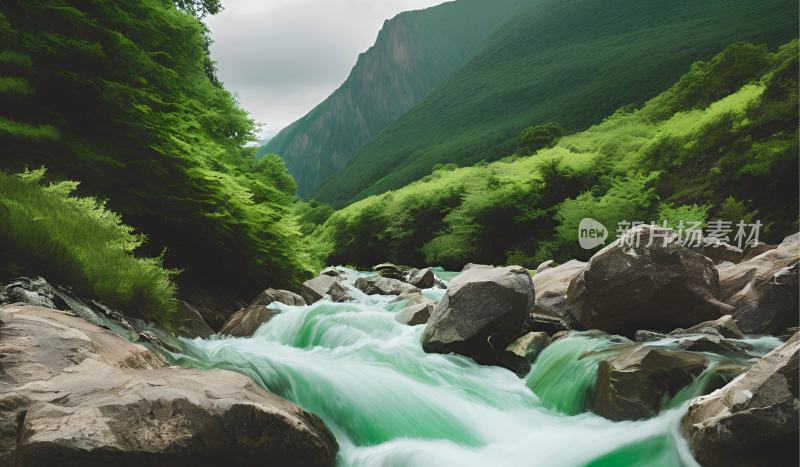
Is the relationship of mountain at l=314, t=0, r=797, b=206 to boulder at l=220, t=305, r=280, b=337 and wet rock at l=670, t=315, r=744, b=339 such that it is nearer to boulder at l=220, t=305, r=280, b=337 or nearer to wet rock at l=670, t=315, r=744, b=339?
wet rock at l=670, t=315, r=744, b=339

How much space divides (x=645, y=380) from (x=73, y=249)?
6.69 m

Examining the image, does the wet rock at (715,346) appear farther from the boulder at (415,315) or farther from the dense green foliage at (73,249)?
the dense green foliage at (73,249)

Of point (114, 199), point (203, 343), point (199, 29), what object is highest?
point (199, 29)

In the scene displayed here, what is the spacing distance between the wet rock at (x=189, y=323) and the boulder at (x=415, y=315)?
372 cm

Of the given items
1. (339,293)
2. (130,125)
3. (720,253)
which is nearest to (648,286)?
(720,253)

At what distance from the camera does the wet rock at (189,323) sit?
321 inches

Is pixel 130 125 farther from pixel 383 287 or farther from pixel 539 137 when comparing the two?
pixel 539 137

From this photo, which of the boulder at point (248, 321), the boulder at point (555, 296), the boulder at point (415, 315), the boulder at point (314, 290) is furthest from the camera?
the boulder at point (314, 290)

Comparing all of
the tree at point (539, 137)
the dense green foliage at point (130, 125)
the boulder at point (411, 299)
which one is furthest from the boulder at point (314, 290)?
the tree at point (539, 137)

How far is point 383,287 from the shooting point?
50.0 ft

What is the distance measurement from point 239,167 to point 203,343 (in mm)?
6800

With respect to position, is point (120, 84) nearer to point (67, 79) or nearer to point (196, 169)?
point (67, 79)

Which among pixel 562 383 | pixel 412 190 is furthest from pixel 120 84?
pixel 412 190

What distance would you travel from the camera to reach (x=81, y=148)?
8203mm
